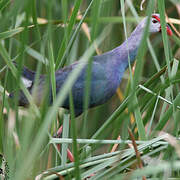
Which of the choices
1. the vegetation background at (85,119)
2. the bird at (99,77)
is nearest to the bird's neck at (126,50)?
the bird at (99,77)

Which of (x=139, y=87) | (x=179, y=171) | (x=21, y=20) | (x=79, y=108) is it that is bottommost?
(x=179, y=171)

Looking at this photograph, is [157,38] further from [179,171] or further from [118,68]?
[179,171]

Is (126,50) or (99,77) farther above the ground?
(126,50)

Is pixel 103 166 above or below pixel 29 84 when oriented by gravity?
below

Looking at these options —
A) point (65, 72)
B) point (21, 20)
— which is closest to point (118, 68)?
point (65, 72)

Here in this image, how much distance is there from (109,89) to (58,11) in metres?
0.71

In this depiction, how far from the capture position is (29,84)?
176cm

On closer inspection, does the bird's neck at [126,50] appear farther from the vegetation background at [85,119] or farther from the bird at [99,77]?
the vegetation background at [85,119]

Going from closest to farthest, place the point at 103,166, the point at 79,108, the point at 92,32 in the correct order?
the point at 92,32
the point at 103,166
the point at 79,108

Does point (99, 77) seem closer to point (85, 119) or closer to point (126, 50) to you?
point (126, 50)

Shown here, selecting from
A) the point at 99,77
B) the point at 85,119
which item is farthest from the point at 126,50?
the point at 85,119

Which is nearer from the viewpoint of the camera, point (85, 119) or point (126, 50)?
point (85, 119)

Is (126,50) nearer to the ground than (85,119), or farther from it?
farther from it

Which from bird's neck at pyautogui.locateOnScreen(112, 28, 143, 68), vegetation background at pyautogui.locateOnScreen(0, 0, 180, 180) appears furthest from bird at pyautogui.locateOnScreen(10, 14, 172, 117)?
vegetation background at pyautogui.locateOnScreen(0, 0, 180, 180)
